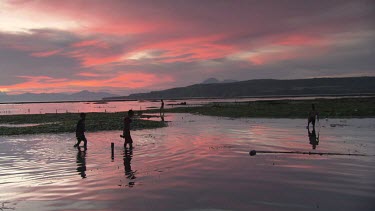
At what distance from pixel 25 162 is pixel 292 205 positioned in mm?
14819

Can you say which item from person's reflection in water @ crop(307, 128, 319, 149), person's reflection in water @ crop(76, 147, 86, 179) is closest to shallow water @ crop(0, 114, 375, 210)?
person's reflection in water @ crop(76, 147, 86, 179)

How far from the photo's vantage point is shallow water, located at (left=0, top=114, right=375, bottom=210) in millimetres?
10180

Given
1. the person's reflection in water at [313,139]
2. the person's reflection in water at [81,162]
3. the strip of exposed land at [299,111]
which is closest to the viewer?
the person's reflection in water at [81,162]

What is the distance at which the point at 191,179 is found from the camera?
13047 millimetres

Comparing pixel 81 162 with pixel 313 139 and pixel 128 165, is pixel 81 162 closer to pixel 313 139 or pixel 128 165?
pixel 128 165

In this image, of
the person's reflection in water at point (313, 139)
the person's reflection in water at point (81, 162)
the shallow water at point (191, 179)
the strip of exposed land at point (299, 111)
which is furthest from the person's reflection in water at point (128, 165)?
the strip of exposed land at point (299, 111)

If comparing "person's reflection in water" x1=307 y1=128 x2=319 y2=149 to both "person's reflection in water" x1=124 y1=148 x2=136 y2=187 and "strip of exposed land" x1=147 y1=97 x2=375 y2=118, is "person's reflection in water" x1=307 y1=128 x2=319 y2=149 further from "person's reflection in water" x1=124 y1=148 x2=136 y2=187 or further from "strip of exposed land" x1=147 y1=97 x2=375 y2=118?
"strip of exposed land" x1=147 y1=97 x2=375 y2=118

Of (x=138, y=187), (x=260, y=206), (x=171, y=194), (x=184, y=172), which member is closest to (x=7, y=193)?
(x=138, y=187)

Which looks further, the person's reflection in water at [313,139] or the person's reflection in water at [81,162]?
the person's reflection in water at [313,139]

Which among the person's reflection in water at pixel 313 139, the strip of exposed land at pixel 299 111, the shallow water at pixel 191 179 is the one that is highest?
the strip of exposed land at pixel 299 111

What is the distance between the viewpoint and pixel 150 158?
17.9m

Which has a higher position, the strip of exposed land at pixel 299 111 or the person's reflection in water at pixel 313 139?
the strip of exposed land at pixel 299 111

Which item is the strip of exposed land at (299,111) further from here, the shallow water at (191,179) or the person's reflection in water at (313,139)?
the shallow water at (191,179)

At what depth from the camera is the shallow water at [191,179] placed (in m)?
10.2
